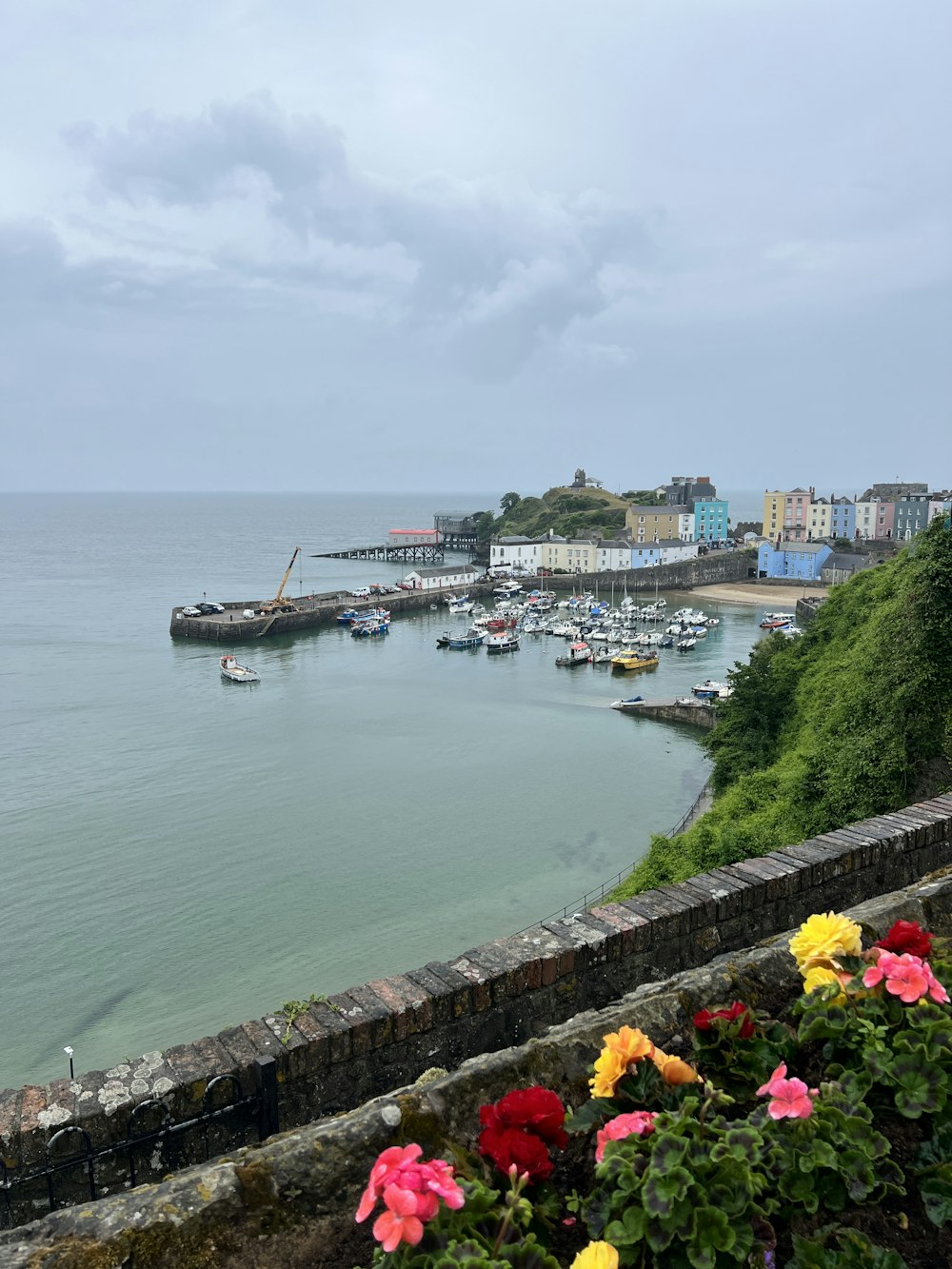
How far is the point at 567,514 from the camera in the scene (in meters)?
133

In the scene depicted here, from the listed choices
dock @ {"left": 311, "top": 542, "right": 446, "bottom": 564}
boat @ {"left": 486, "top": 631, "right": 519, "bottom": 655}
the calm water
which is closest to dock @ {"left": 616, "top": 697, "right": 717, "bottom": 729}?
the calm water

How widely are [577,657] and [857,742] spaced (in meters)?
40.4

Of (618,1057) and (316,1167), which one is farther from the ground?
(618,1057)

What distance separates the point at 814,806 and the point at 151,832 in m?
18.2

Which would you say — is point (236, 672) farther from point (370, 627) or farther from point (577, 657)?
point (577, 657)

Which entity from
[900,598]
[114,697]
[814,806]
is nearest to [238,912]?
[814,806]

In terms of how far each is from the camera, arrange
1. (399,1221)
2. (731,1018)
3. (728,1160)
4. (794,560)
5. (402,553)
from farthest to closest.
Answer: (402,553)
(794,560)
(731,1018)
(728,1160)
(399,1221)

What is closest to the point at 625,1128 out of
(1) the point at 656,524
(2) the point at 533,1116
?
(2) the point at 533,1116

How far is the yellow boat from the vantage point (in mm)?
51969

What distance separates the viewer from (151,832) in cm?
2472

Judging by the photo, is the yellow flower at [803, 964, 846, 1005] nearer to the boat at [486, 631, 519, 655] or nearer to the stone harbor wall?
the stone harbor wall

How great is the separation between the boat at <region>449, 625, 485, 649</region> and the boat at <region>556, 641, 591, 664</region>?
6.89 metres

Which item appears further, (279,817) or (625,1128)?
(279,817)

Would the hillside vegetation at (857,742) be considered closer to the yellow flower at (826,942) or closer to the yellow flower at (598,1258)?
the yellow flower at (826,942)
